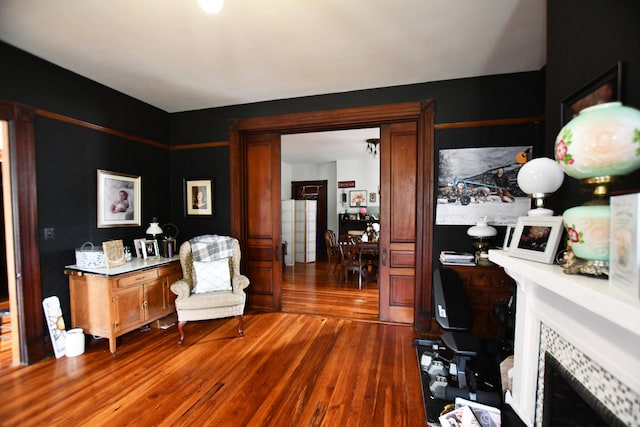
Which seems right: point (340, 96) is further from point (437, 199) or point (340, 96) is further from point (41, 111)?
point (41, 111)

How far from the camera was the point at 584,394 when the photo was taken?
103cm

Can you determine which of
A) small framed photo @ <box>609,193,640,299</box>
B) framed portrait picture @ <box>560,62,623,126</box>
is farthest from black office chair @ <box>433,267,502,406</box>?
framed portrait picture @ <box>560,62,623,126</box>

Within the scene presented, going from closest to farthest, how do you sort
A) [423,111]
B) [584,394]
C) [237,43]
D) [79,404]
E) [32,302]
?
1. [584,394]
2. [79,404]
3. [237,43]
4. [32,302]
5. [423,111]

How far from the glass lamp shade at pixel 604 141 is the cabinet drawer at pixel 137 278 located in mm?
3429

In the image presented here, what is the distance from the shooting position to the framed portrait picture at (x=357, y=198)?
23.5 feet

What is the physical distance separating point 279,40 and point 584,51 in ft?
6.56

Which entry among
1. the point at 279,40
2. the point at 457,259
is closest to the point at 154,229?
the point at 279,40

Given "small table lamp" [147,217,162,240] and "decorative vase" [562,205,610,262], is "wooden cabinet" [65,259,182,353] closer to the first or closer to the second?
"small table lamp" [147,217,162,240]

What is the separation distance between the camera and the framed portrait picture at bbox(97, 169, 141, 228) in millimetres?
3004

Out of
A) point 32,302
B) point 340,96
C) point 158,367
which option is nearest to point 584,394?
point 158,367

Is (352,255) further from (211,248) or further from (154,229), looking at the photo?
(154,229)

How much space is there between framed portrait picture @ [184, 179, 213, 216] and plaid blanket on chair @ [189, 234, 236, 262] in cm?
59

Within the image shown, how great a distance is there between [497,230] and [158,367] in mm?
3605

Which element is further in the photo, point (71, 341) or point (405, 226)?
point (405, 226)
